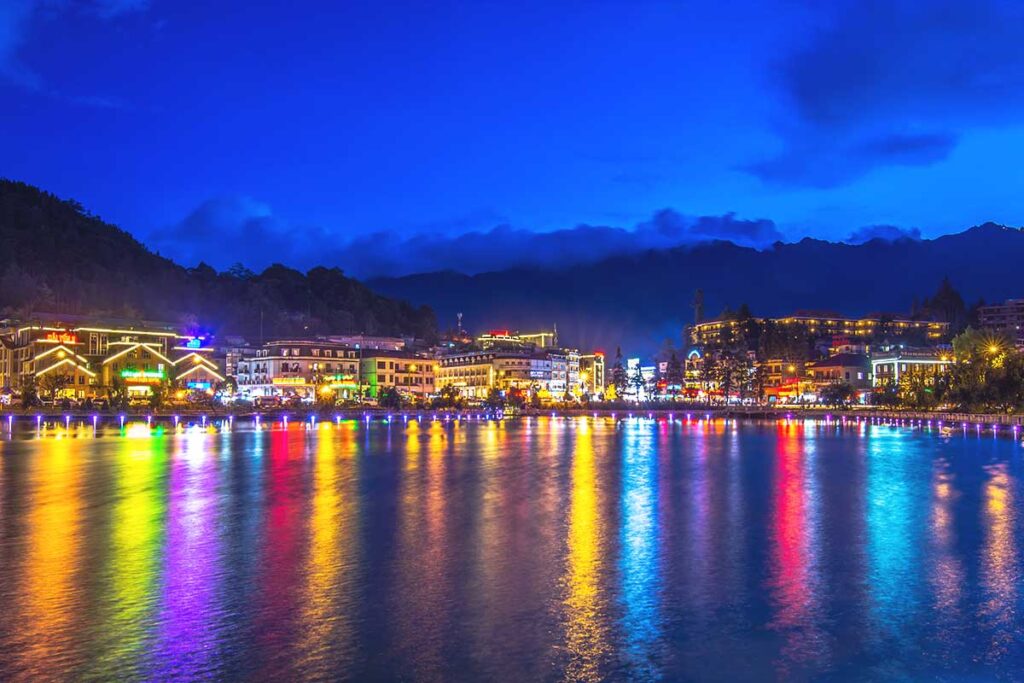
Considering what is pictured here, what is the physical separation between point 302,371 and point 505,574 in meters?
111

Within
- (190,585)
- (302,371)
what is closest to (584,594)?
(190,585)

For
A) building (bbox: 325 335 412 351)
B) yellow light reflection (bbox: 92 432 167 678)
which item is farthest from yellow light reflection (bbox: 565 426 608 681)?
building (bbox: 325 335 412 351)

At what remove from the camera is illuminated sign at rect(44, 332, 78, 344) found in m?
96.1

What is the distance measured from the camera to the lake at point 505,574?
1148cm

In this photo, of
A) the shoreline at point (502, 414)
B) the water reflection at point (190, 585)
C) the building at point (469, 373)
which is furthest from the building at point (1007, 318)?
the water reflection at point (190, 585)

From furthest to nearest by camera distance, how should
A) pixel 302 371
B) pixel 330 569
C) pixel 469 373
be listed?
pixel 469 373 < pixel 302 371 < pixel 330 569

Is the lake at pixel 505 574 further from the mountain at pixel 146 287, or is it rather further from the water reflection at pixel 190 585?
the mountain at pixel 146 287

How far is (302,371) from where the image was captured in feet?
405

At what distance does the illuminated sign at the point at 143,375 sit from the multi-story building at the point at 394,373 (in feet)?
101


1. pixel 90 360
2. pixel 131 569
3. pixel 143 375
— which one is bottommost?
pixel 131 569

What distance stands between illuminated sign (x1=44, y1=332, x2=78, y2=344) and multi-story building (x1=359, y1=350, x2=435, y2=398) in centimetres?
3903

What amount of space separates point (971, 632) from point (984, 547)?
7.64 metres

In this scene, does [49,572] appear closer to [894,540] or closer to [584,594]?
[584,594]

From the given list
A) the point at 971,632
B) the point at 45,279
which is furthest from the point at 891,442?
the point at 45,279
